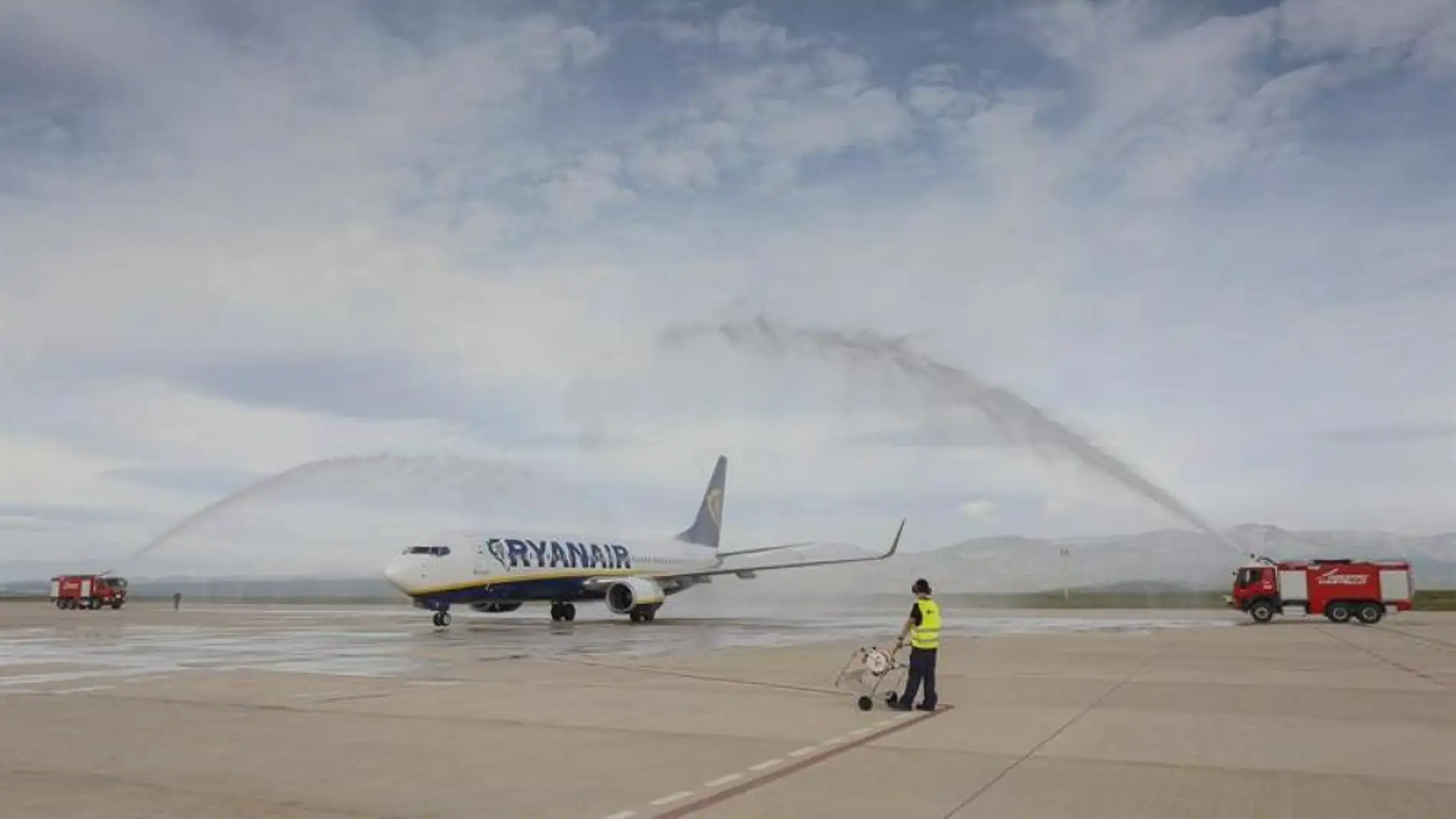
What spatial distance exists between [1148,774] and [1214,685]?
987 cm

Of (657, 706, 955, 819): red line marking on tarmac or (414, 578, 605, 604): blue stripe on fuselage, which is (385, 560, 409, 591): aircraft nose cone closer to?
(414, 578, 605, 604): blue stripe on fuselage

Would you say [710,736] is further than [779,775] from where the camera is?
Yes

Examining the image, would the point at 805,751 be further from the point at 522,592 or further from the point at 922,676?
the point at 522,592

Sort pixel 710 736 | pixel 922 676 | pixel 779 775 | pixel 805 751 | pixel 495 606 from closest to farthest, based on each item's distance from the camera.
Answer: pixel 779 775, pixel 805 751, pixel 710 736, pixel 922 676, pixel 495 606

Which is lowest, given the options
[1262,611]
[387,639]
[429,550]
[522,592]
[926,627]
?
[387,639]

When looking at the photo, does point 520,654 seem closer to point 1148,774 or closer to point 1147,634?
point 1148,774

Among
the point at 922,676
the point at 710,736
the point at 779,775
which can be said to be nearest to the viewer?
the point at 779,775

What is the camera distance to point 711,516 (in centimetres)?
7219

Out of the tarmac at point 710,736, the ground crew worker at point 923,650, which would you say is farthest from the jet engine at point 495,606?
the ground crew worker at point 923,650

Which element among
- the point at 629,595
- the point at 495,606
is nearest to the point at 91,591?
the point at 495,606

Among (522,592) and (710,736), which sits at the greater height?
(522,592)

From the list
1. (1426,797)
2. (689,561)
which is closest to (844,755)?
(1426,797)

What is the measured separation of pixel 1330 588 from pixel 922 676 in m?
38.1

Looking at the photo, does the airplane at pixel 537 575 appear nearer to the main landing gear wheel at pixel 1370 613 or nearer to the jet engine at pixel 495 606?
the jet engine at pixel 495 606
